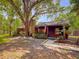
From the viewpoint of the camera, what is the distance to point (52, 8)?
2652cm

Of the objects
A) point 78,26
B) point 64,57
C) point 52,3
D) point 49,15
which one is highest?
point 52,3

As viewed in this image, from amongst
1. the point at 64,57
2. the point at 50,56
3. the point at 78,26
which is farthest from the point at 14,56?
the point at 78,26

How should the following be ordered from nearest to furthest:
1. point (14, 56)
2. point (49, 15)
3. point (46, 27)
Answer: point (14, 56), point (49, 15), point (46, 27)

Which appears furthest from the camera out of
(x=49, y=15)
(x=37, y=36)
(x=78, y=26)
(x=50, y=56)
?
(x=49, y=15)

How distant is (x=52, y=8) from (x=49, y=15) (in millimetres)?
1577

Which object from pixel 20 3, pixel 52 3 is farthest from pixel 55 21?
pixel 20 3

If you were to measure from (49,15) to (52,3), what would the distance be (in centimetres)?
266

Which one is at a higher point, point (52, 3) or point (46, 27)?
point (52, 3)

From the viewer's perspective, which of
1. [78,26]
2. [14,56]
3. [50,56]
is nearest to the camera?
[14,56]

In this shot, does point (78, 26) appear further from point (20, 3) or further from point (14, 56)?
point (20, 3)

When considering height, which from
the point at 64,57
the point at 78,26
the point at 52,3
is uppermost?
the point at 52,3

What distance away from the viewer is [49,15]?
1077 inches

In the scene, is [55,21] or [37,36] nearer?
[37,36]

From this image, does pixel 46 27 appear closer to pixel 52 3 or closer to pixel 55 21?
pixel 55 21
